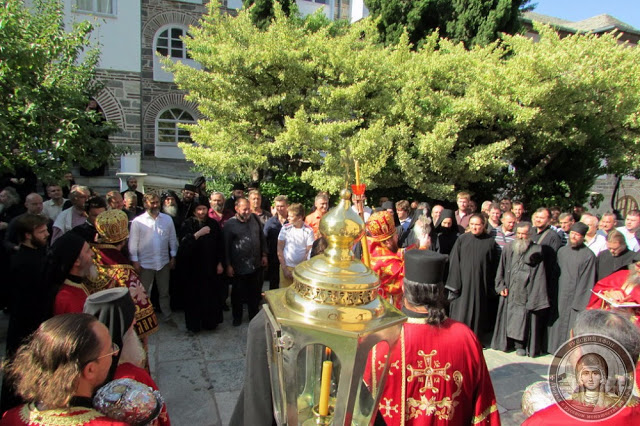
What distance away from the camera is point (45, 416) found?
151 centimetres

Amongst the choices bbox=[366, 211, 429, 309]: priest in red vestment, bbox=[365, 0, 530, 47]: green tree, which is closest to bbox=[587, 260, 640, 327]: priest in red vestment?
bbox=[366, 211, 429, 309]: priest in red vestment

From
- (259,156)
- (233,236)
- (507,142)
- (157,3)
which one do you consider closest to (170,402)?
(233,236)

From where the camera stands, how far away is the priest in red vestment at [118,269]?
3.46 metres

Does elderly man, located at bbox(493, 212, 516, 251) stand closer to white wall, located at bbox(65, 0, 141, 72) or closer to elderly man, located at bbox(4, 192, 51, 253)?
elderly man, located at bbox(4, 192, 51, 253)

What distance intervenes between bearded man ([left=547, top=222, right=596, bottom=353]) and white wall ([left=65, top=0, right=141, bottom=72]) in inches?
554

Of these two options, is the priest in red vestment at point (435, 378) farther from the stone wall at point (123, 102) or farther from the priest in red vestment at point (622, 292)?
the stone wall at point (123, 102)

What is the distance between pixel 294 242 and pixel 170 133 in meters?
13.4

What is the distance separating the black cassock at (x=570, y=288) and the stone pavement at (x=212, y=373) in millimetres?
398

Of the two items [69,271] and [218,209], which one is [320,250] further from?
[69,271]

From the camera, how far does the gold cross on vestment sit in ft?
7.22

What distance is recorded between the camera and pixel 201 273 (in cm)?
573

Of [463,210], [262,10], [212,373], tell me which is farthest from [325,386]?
[262,10]

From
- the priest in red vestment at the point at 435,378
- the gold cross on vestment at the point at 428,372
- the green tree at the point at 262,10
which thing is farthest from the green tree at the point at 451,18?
the gold cross on vestment at the point at 428,372

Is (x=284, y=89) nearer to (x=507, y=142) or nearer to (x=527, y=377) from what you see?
(x=507, y=142)
